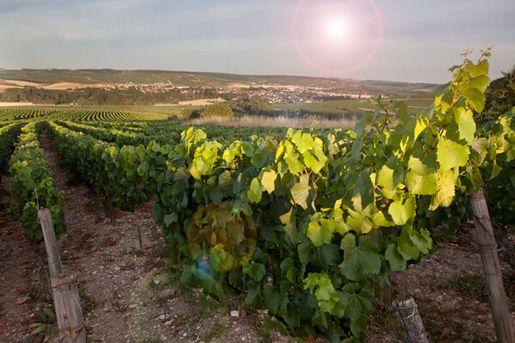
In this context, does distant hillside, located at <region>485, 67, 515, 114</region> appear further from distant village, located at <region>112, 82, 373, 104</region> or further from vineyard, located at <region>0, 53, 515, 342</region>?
distant village, located at <region>112, 82, 373, 104</region>

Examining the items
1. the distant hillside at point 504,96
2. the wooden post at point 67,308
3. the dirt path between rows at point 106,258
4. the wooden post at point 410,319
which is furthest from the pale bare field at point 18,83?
the wooden post at point 410,319

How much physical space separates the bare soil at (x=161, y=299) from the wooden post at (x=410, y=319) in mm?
1989

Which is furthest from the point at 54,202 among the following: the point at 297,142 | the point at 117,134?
the point at 117,134

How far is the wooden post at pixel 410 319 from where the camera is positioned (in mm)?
2488

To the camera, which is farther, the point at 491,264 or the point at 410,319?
the point at 491,264

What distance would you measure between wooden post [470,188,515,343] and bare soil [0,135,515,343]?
3.81 ft

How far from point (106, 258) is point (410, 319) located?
647 centimetres

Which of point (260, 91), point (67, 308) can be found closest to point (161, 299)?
point (67, 308)

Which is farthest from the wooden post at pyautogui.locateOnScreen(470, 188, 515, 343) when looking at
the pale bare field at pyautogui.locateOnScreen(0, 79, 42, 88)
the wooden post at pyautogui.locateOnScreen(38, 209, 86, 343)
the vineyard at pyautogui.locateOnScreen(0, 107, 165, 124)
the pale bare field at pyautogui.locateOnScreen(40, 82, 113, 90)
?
the pale bare field at pyautogui.locateOnScreen(0, 79, 42, 88)

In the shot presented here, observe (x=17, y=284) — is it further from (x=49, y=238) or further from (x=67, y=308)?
(x=67, y=308)

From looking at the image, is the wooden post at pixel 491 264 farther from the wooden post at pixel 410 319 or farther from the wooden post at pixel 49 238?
the wooden post at pixel 49 238

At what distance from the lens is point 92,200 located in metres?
12.3

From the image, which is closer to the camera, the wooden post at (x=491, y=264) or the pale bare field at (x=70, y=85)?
the wooden post at (x=491, y=264)

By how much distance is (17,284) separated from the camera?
6.77 meters
